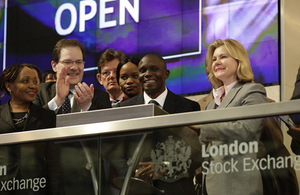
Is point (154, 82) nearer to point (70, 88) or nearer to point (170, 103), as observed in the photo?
point (170, 103)

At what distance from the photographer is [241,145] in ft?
8.32

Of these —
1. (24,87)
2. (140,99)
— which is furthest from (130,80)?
(24,87)

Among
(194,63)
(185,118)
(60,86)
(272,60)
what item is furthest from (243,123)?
(194,63)

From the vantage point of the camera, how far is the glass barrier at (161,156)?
2.48 meters

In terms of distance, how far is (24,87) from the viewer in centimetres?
400

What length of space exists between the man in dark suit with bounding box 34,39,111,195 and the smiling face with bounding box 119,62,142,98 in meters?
0.25

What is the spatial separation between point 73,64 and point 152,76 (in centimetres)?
70

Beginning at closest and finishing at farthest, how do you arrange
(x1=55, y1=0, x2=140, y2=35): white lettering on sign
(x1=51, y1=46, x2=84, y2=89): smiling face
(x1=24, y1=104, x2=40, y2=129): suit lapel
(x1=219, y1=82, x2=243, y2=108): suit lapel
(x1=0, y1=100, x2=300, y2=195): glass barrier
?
(x1=0, y1=100, x2=300, y2=195): glass barrier
(x1=219, y1=82, x2=243, y2=108): suit lapel
(x1=24, y1=104, x2=40, y2=129): suit lapel
(x1=51, y1=46, x2=84, y2=89): smiling face
(x1=55, y1=0, x2=140, y2=35): white lettering on sign

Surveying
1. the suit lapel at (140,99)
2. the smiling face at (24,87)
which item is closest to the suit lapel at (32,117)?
the smiling face at (24,87)

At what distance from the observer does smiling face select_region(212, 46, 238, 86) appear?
3721 mm

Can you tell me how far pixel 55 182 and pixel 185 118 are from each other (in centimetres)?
68

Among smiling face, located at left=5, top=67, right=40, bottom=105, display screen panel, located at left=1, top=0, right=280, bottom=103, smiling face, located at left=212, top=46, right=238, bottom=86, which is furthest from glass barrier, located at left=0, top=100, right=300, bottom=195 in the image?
display screen panel, located at left=1, top=0, right=280, bottom=103

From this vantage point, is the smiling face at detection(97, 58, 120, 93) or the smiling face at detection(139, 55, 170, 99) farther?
the smiling face at detection(97, 58, 120, 93)

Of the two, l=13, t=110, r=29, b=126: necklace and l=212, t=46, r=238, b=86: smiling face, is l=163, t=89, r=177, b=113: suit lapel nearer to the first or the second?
l=212, t=46, r=238, b=86: smiling face
